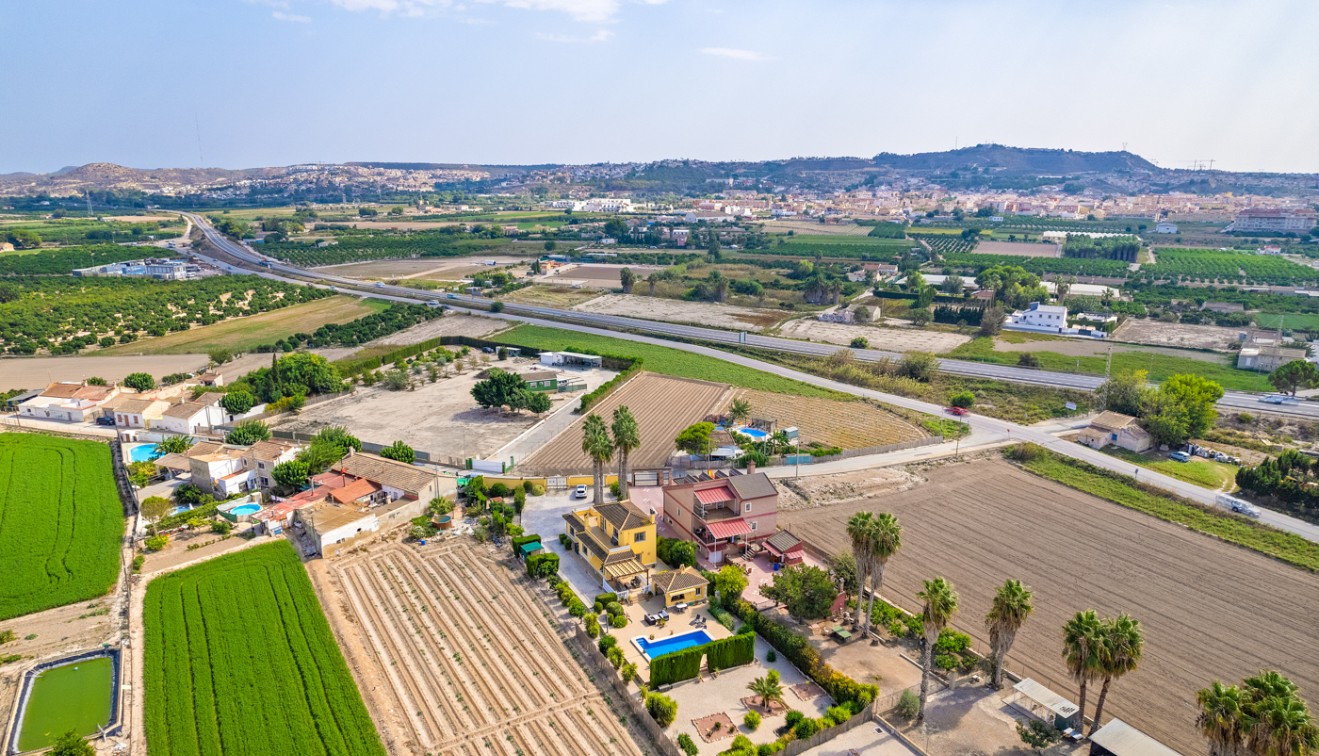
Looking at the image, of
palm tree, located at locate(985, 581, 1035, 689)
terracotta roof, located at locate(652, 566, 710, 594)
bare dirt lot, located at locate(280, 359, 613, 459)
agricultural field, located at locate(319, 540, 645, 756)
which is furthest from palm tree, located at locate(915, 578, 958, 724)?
bare dirt lot, located at locate(280, 359, 613, 459)

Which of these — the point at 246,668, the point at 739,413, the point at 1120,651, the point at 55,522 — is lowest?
the point at 246,668

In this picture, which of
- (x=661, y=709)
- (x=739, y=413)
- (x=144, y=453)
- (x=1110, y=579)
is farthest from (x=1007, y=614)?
(x=144, y=453)

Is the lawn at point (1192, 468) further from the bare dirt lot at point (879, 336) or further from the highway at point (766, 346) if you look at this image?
the bare dirt lot at point (879, 336)

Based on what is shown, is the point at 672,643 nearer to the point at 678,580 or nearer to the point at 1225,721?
the point at 678,580

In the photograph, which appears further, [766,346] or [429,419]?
[766,346]

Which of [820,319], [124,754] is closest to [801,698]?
[124,754]

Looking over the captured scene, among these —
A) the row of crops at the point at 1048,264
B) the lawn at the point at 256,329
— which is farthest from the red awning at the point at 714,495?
the row of crops at the point at 1048,264
